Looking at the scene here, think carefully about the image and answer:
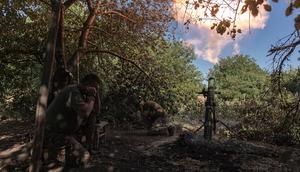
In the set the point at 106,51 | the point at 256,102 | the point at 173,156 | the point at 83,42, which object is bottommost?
the point at 173,156

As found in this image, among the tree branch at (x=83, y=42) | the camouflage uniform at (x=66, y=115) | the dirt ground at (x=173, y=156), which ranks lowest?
the dirt ground at (x=173, y=156)

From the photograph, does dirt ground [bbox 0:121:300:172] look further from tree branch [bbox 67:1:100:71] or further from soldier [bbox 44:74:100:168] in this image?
tree branch [bbox 67:1:100:71]

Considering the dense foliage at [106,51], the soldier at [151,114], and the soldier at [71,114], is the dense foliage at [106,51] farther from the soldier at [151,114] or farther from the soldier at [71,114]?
the soldier at [71,114]

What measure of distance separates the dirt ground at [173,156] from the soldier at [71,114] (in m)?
0.52

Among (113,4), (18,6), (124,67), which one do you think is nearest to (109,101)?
(124,67)

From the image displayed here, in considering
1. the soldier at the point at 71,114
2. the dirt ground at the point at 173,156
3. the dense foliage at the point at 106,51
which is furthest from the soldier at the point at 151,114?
the soldier at the point at 71,114

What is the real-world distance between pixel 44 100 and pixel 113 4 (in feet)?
22.2

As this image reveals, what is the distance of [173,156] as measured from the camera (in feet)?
23.9

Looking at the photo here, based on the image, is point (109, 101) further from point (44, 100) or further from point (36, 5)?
point (44, 100)

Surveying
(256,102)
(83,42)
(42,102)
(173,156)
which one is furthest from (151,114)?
(42,102)

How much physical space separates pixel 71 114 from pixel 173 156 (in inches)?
98.4

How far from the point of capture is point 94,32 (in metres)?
11.2

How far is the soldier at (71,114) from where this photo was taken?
18.7 ft

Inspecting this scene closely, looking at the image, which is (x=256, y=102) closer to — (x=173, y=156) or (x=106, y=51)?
(x=106, y=51)
